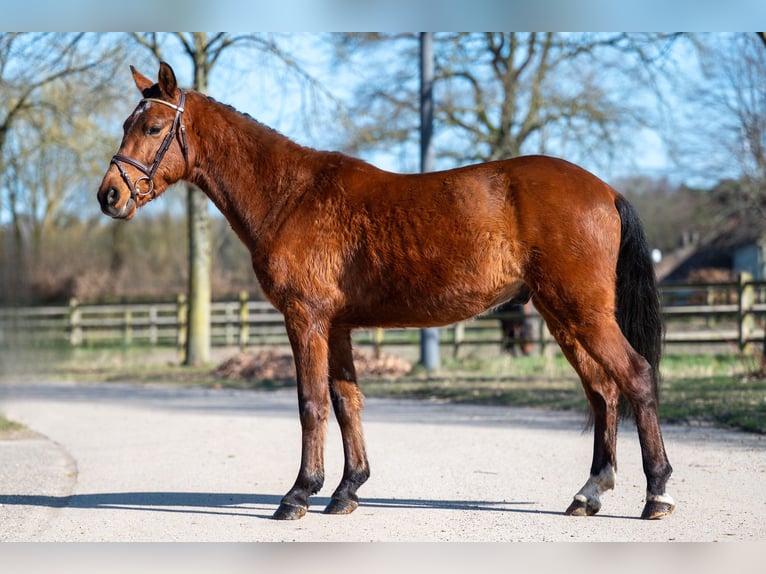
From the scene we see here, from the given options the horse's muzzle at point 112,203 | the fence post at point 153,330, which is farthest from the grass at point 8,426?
the fence post at point 153,330

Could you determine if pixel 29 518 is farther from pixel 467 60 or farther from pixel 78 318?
pixel 78 318

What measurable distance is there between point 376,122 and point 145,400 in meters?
11.0

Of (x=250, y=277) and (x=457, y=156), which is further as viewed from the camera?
(x=250, y=277)

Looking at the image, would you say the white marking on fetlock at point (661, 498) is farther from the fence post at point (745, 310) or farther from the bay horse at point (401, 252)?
the fence post at point (745, 310)

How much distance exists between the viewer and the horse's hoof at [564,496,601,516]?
5750 mm

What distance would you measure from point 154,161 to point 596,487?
11.8 feet

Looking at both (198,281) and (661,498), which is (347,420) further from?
(198,281)

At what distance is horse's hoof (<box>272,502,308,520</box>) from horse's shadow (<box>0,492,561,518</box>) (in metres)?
0.16

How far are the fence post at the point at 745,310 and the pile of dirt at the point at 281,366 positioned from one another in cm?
671

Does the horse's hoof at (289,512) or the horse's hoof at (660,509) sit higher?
the horse's hoof at (660,509)

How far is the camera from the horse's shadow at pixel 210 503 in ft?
20.0

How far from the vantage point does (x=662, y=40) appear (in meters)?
18.5

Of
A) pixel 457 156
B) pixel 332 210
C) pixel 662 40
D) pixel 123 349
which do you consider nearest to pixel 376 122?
pixel 457 156

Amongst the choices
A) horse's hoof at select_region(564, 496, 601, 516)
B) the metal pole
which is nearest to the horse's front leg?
horse's hoof at select_region(564, 496, 601, 516)
